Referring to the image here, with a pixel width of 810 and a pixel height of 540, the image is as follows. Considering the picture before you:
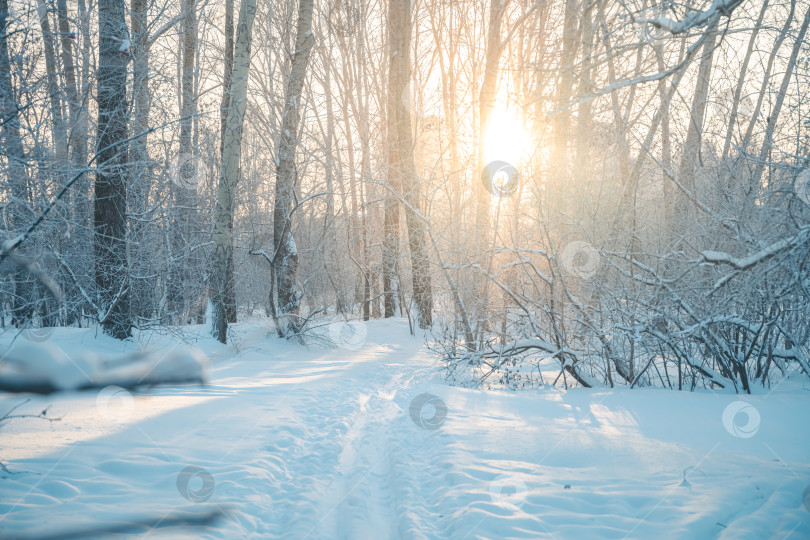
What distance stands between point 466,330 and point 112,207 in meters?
6.59

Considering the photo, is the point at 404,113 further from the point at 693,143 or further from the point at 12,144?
the point at 12,144

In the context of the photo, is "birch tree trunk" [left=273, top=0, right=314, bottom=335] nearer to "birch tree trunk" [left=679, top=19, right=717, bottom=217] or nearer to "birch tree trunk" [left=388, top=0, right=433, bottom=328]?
"birch tree trunk" [left=388, top=0, right=433, bottom=328]

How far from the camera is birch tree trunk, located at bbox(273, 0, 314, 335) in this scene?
9.95 meters

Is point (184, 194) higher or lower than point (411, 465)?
higher

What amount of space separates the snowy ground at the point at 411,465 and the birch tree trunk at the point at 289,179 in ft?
14.8

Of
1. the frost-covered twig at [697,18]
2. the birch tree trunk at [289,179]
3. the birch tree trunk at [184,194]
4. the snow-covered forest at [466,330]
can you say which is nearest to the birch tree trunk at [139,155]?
the snow-covered forest at [466,330]

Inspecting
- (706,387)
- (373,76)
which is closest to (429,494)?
(706,387)

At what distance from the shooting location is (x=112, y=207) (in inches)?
305

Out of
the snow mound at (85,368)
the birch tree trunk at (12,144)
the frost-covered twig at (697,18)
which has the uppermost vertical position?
the frost-covered twig at (697,18)

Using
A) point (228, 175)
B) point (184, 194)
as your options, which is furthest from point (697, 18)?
point (184, 194)

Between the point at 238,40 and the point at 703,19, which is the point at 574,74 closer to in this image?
the point at 703,19

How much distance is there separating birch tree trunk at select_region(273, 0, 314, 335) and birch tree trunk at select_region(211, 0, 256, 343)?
1.16 m

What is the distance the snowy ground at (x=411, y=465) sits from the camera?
9.05 feet

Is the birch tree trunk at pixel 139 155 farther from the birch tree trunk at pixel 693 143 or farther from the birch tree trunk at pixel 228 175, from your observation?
the birch tree trunk at pixel 693 143
